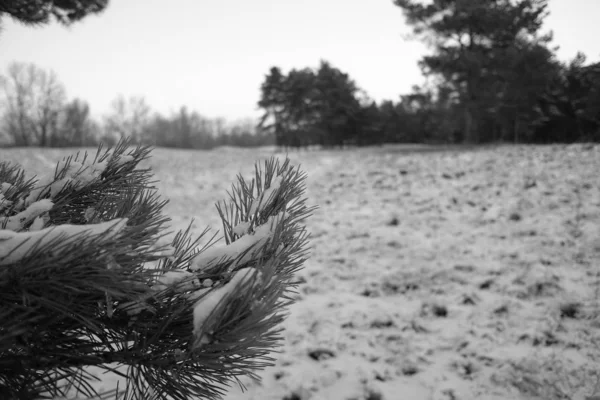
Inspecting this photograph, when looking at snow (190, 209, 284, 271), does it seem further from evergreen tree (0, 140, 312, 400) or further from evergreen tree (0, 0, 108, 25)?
evergreen tree (0, 0, 108, 25)

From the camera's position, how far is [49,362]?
2.52 feet

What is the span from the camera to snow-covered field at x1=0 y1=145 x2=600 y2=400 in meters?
2.50

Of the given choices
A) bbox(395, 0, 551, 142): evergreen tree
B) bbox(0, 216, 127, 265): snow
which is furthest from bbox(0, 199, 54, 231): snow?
bbox(395, 0, 551, 142): evergreen tree

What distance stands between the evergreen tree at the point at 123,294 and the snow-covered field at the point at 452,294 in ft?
4.35

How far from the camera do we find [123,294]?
2.31 ft

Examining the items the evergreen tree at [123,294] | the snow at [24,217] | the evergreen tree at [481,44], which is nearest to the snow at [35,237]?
the evergreen tree at [123,294]

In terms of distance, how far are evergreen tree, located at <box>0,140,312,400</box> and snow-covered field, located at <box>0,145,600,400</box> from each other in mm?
1326

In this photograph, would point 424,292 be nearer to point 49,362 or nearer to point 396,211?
point 396,211

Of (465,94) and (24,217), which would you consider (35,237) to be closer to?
(24,217)

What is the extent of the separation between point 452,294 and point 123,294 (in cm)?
386

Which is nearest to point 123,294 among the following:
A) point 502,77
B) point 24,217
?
point 24,217

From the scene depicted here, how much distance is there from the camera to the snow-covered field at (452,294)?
98.3 inches

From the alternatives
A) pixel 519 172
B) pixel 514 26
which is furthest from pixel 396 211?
pixel 514 26

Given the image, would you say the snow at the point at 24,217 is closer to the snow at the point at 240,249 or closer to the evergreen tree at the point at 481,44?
the snow at the point at 240,249
